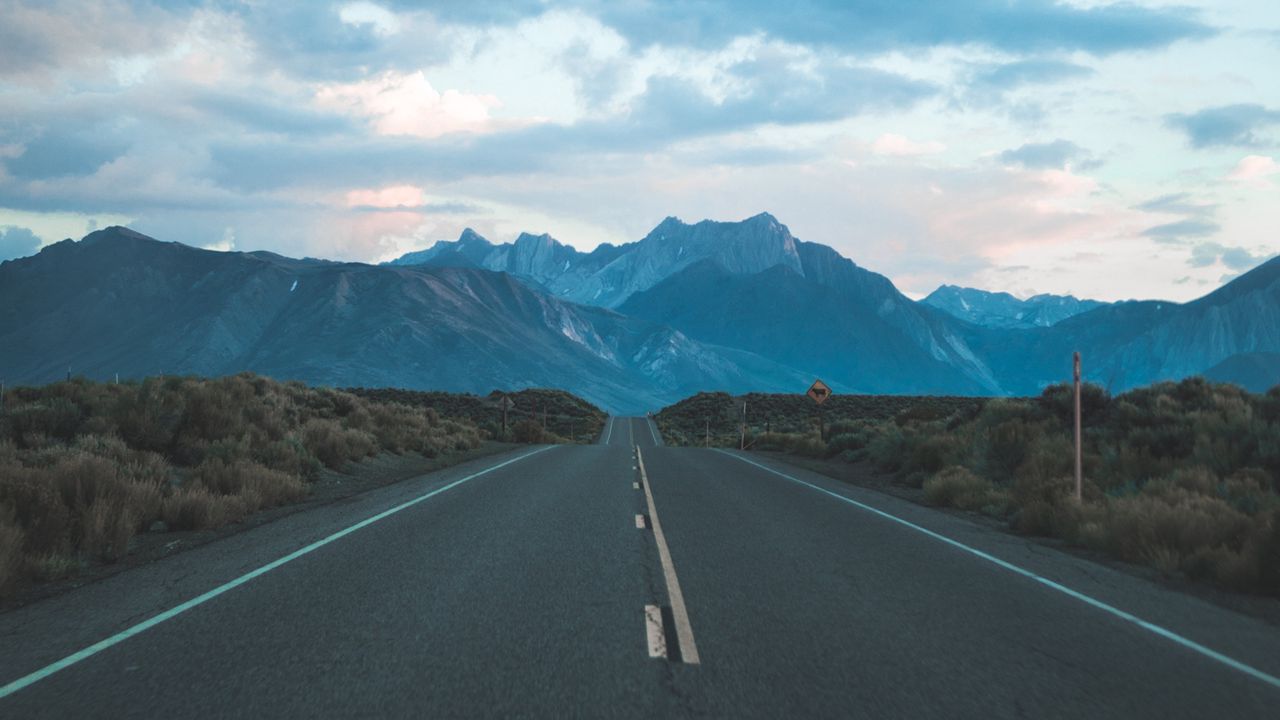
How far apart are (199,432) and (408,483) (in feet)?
14.3

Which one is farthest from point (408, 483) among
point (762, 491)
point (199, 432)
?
point (762, 491)

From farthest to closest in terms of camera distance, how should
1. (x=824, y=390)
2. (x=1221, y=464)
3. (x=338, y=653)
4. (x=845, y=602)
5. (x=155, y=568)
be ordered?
(x=824, y=390)
(x=1221, y=464)
(x=155, y=568)
(x=845, y=602)
(x=338, y=653)

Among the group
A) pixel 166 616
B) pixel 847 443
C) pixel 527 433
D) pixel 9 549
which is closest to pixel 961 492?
pixel 166 616

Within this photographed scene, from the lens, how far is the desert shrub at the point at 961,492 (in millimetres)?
17156

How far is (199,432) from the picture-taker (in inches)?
738

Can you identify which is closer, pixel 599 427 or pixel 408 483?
pixel 408 483

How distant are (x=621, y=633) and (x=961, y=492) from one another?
12.8 metres

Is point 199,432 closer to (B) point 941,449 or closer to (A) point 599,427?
(B) point 941,449

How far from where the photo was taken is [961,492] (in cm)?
1788

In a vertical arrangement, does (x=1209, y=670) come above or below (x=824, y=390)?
below

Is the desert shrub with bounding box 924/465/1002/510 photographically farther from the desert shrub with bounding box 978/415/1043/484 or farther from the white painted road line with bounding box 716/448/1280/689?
the white painted road line with bounding box 716/448/1280/689

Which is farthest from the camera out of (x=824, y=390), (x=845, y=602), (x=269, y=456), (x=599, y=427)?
(x=599, y=427)

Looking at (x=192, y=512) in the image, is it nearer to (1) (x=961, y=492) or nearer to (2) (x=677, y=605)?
(2) (x=677, y=605)

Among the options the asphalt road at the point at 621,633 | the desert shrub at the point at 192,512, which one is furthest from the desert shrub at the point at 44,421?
the asphalt road at the point at 621,633
